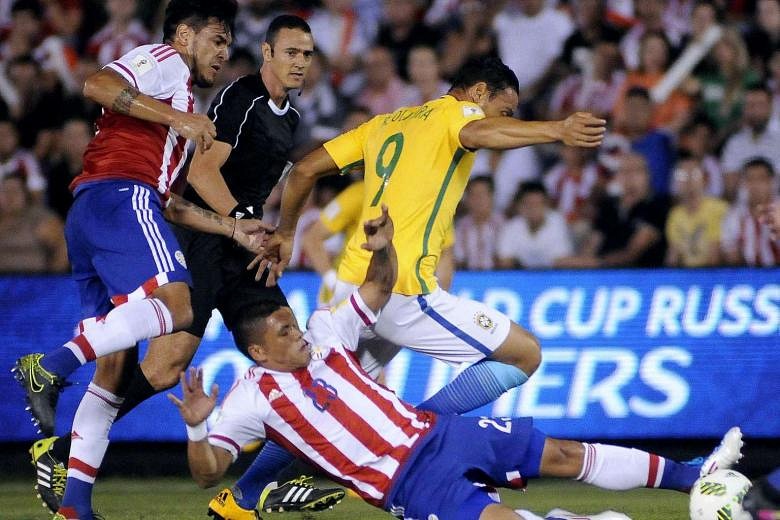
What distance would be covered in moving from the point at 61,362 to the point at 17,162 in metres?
6.23

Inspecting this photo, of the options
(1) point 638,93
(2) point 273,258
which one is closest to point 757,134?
(1) point 638,93

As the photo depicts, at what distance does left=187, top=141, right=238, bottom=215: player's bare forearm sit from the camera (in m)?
6.82

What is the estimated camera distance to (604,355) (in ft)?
29.7

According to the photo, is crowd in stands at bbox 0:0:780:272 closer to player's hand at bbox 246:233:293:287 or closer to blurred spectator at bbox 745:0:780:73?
blurred spectator at bbox 745:0:780:73

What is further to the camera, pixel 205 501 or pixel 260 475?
pixel 205 501

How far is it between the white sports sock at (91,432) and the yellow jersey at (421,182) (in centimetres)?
143

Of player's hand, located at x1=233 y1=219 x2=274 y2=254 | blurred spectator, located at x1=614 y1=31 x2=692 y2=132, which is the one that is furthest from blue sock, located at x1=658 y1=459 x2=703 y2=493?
blurred spectator, located at x1=614 y1=31 x2=692 y2=132

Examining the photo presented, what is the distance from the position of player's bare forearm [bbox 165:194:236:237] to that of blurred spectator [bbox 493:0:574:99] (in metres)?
5.92

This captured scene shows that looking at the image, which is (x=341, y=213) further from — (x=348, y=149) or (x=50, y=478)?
(x=50, y=478)

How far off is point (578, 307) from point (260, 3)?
5168mm

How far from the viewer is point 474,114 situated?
21.5 feet

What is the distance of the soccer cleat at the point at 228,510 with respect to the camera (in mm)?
6605

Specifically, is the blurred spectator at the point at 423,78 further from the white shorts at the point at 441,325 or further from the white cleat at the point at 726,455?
the white cleat at the point at 726,455

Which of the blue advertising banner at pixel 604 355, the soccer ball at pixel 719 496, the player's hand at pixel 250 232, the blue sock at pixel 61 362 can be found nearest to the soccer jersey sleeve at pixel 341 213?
the blue advertising banner at pixel 604 355
